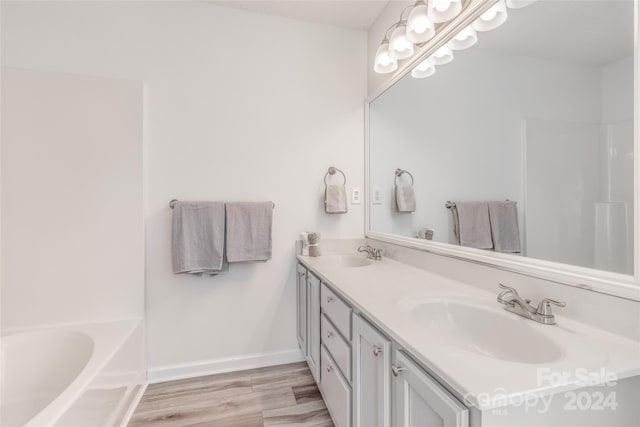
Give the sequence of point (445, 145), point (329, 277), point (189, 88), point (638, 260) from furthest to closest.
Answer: point (189, 88) → point (445, 145) → point (329, 277) → point (638, 260)

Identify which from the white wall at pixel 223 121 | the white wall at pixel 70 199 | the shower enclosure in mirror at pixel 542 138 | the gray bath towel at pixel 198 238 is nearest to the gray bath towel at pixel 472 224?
the shower enclosure in mirror at pixel 542 138

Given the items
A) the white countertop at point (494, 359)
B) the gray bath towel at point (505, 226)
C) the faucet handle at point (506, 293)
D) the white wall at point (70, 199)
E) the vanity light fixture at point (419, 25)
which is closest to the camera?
the white countertop at point (494, 359)

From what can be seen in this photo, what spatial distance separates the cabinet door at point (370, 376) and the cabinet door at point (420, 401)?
4 cm

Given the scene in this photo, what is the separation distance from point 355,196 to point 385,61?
909 millimetres

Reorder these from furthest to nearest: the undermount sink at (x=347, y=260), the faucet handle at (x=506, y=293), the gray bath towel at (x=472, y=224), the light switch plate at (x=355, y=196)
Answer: the light switch plate at (x=355, y=196) → the undermount sink at (x=347, y=260) → the gray bath towel at (x=472, y=224) → the faucet handle at (x=506, y=293)

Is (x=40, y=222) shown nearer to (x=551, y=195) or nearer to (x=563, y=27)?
(x=551, y=195)

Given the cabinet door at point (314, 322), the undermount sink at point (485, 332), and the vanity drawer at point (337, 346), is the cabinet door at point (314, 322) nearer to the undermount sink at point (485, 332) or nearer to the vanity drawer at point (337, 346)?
the vanity drawer at point (337, 346)

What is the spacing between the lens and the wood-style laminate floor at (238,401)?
143cm

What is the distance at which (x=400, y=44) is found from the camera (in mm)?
1523

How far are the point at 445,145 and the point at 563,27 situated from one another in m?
0.61

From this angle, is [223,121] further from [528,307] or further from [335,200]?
[528,307]

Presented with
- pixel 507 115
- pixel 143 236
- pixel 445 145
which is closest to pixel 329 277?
pixel 445 145

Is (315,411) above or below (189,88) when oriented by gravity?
below

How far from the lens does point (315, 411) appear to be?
4.89 ft
